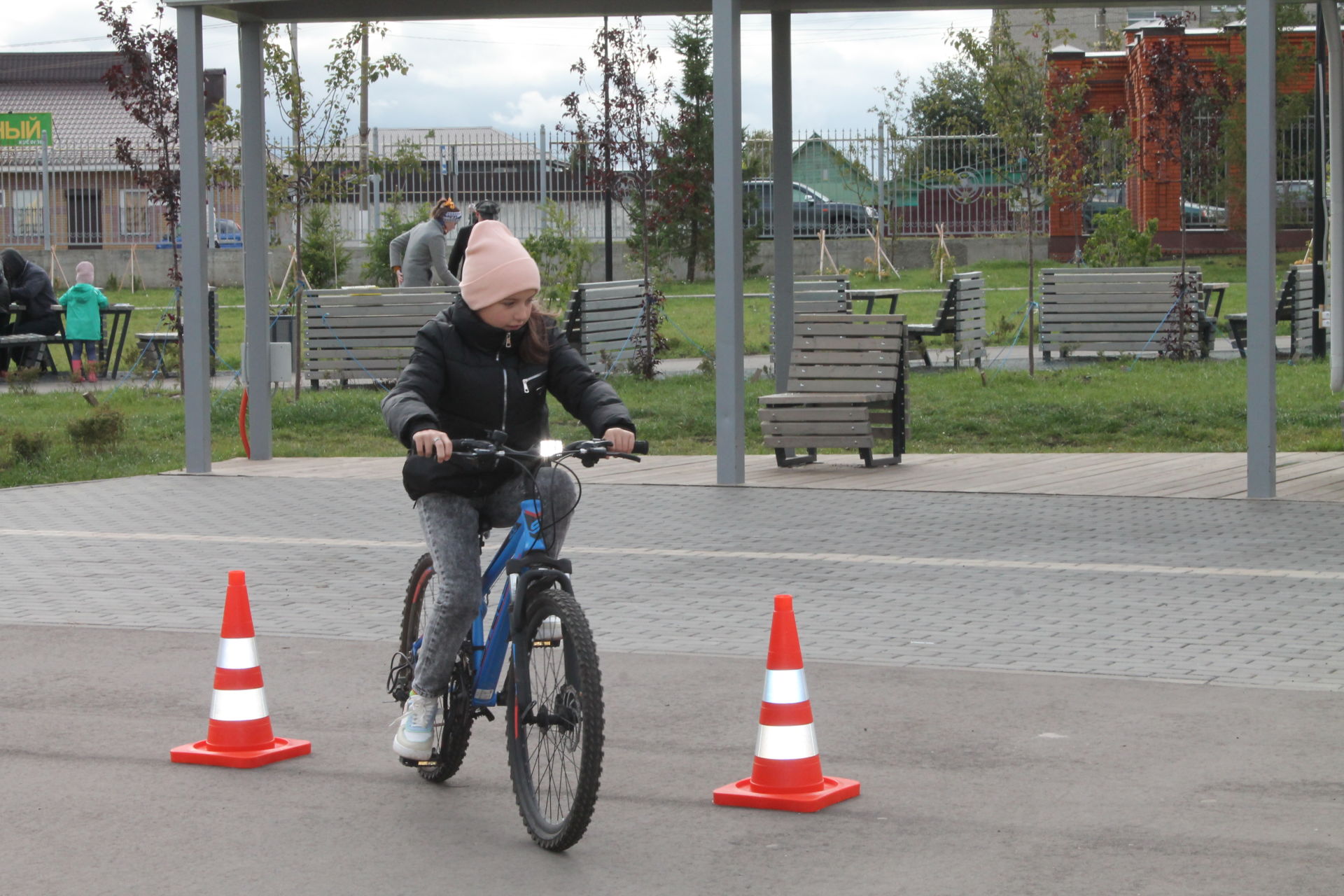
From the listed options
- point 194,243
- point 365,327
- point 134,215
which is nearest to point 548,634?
point 194,243

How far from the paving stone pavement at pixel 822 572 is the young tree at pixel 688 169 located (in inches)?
372

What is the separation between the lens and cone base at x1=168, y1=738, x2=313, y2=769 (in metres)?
6.14

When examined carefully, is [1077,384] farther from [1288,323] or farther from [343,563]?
[343,563]

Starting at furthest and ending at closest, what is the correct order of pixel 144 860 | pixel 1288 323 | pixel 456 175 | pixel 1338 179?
pixel 456 175
pixel 1288 323
pixel 1338 179
pixel 144 860

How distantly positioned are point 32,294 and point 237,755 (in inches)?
747

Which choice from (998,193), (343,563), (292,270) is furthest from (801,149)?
(343,563)

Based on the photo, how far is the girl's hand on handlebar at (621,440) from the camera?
213 inches

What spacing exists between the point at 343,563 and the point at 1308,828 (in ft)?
20.9

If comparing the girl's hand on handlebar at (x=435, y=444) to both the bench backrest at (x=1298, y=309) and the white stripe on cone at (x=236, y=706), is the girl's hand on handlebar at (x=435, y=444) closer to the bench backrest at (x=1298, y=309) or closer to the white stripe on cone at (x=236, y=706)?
the white stripe on cone at (x=236, y=706)

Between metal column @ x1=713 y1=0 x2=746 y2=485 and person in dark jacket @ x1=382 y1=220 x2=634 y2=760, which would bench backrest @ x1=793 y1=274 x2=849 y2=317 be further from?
person in dark jacket @ x1=382 y1=220 x2=634 y2=760

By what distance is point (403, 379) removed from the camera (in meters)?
5.62

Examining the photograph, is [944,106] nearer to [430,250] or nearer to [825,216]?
[825,216]

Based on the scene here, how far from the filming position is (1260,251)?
12.1 metres

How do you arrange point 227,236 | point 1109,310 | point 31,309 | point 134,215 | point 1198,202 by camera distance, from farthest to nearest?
point 227,236 → point 134,215 → point 1198,202 → point 31,309 → point 1109,310
